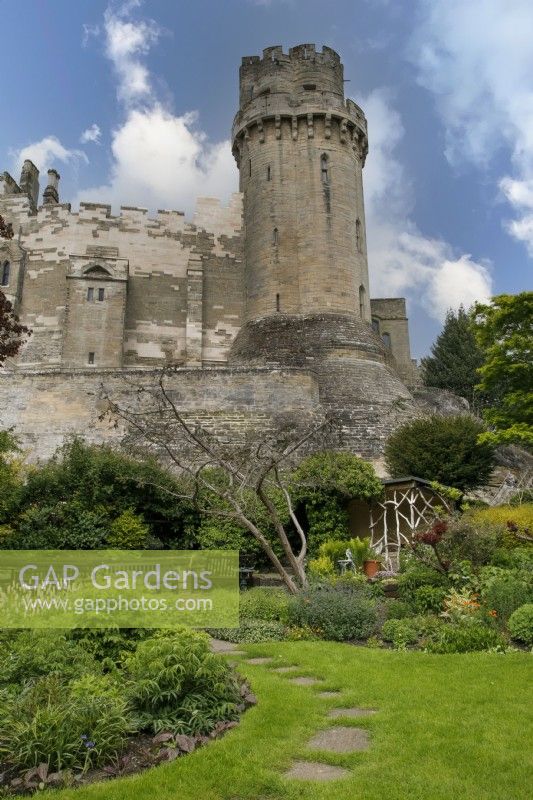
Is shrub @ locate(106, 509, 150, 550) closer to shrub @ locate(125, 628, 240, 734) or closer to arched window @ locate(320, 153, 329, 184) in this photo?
shrub @ locate(125, 628, 240, 734)

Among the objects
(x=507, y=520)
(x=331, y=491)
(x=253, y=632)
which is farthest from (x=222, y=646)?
(x=331, y=491)

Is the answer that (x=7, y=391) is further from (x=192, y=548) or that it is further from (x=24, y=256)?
(x=24, y=256)

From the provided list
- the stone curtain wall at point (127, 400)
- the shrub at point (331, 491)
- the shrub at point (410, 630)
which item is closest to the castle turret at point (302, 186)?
the stone curtain wall at point (127, 400)

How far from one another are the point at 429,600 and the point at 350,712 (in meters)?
4.89

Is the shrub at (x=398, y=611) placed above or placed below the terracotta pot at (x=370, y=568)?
below

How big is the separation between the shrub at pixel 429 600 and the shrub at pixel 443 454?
8.48 m

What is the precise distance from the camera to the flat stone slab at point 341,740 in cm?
481

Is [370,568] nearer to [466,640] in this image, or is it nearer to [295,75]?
[466,640]

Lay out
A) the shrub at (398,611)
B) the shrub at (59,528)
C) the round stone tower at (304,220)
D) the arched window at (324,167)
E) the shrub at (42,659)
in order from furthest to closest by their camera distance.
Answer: the arched window at (324,167) → the round stone tower at (304,220) → the shrub at (59,528) → the shrub at (398,611) → the shrub at (42,659)

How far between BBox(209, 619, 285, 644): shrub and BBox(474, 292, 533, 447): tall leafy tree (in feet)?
37.4

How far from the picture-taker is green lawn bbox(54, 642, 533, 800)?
399cm

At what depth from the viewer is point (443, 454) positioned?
1888 cm


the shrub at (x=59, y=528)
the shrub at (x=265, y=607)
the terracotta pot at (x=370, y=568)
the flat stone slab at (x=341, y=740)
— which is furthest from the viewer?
the shrub at (x=59, y=528)

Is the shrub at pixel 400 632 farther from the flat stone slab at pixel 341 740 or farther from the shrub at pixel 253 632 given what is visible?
the flat stone slab at pixel 341 740
